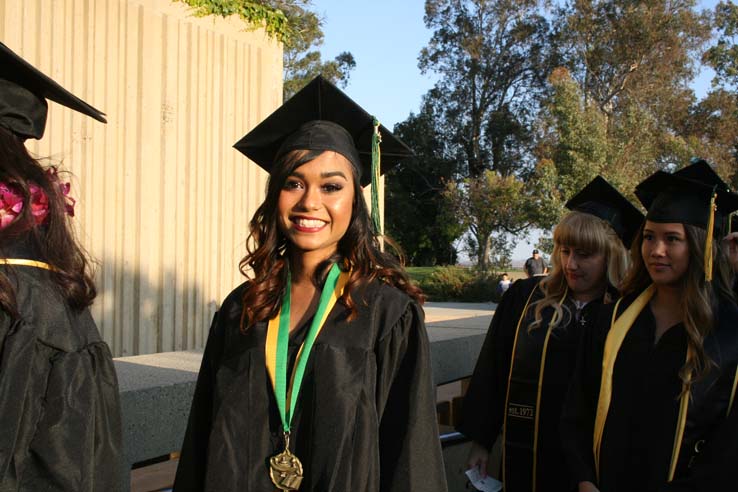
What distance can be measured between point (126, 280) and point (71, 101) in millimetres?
4529

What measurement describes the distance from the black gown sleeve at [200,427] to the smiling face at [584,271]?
1.83 meters

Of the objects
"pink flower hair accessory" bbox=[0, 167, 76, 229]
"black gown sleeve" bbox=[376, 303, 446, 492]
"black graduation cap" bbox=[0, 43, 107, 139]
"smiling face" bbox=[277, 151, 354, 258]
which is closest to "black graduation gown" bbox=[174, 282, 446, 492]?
"black gown sleeve" bbox=[376, 303, 446, 492]

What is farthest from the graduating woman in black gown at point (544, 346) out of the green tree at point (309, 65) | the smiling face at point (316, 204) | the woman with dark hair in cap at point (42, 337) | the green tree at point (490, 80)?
the green tree at point (490, 80)

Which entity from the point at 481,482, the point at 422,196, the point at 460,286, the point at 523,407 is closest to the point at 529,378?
the point at 523,407

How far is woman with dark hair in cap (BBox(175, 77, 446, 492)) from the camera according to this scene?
191 centimetres

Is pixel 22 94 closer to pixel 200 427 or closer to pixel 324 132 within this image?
pixel 324 132

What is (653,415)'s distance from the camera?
8.32ft

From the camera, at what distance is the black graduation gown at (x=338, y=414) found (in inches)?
74.7

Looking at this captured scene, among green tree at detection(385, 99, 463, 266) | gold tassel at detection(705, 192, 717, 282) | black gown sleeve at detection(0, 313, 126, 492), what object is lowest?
black gown sleeve at detection(0, 313, 126, 492)

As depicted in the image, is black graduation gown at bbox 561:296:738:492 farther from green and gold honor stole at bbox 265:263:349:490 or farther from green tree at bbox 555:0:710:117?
green tree at bbox 555:0:710:117

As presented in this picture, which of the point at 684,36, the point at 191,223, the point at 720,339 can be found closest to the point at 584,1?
the point at 684,36

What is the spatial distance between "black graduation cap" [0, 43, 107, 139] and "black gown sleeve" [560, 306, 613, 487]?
6.80 feet

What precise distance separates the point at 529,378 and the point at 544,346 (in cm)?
17

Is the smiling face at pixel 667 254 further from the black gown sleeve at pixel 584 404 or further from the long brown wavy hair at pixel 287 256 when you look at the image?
the long brown wavy hair at pixel 287 256
